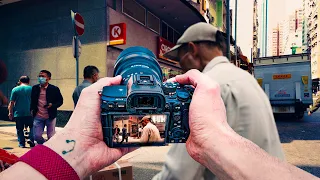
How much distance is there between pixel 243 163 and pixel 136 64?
0.66 metres

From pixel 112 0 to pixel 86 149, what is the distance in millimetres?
9701

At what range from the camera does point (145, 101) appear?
0.96 metres

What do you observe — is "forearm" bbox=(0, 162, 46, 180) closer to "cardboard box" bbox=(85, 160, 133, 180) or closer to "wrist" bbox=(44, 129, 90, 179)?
"wrist" bbox=(44, 129, 90, 179)

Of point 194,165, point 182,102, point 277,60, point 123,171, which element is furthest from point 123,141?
point 277,60

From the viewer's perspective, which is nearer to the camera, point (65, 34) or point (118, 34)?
point (118, 34)

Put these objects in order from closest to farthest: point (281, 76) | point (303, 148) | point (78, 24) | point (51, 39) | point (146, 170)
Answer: point (146, 170)
point (78, 24)
point (303, 148)
point (51, 39)
point (281, 76)

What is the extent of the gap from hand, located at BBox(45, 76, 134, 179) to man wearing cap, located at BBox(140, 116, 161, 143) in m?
0.15

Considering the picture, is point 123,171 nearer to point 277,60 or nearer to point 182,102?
point 182,102

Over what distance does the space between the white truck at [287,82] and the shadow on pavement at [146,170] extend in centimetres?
930

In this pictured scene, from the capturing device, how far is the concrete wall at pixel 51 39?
964 cm

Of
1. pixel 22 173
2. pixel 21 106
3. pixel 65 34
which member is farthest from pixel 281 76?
pixel 22 173

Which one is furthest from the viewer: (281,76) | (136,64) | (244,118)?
(281,76)

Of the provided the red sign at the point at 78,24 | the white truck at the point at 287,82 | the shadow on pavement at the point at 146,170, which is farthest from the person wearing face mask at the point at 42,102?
the white truck at the point at 287,82

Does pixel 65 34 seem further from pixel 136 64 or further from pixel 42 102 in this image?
pixel 136 64
